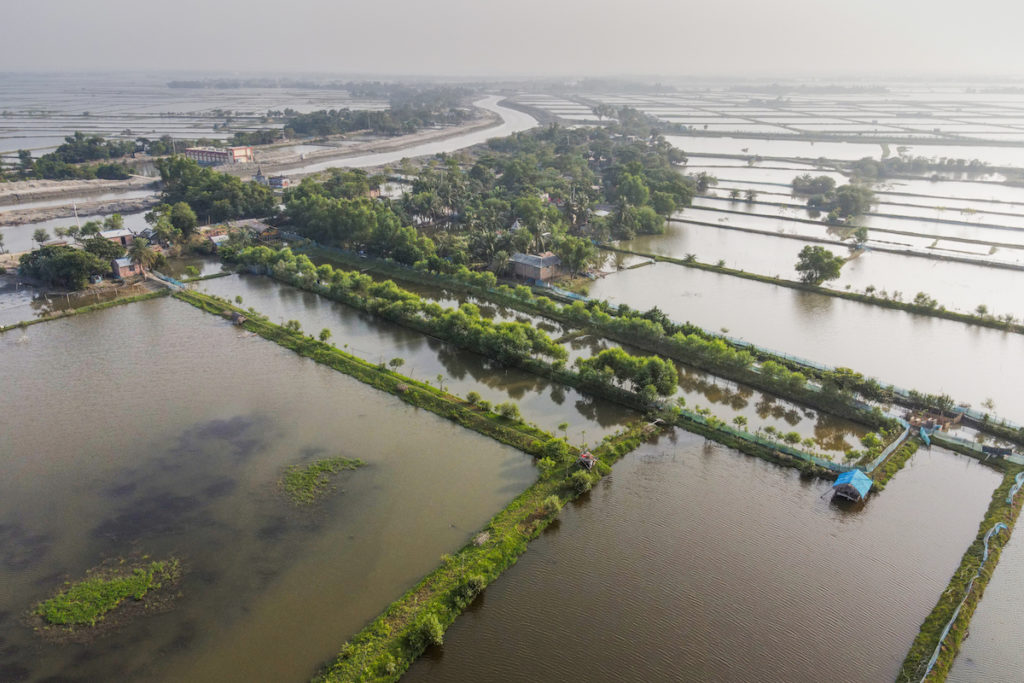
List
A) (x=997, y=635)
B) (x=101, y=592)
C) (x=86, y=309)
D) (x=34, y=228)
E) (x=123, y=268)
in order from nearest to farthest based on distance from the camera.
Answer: (x=997, y=635), (x=101, y=592), (x=86, y=309), (x=123, y=268), (x=34, y=228)

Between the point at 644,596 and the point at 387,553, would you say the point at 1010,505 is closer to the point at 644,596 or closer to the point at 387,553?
the point at 644,596

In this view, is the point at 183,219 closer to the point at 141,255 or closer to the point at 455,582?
the point at 141,255

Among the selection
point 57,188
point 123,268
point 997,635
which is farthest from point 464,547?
point 57,188

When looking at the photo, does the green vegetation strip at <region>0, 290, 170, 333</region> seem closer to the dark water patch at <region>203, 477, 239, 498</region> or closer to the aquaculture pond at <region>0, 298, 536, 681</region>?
the aquaculture pond at <region>0, 298, 536, 681</region>

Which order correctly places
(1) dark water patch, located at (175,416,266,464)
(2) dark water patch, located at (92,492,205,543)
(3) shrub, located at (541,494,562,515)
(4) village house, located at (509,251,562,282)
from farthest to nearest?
(4) village house, located at (509,251,562,282)
(1) dark water patch, located at (175,416,266,464)
(3) shrub, located at (541,494,562,515)
(2) dark water patch, located at (92,492,205,543)

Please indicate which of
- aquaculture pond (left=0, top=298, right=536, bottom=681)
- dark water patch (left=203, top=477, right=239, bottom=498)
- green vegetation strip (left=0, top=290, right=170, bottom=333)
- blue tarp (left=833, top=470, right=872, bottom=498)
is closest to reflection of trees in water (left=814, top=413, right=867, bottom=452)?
blue tarp (left=833, top=470, right=872, bottom=498)

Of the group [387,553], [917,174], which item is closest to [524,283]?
[387,553]
